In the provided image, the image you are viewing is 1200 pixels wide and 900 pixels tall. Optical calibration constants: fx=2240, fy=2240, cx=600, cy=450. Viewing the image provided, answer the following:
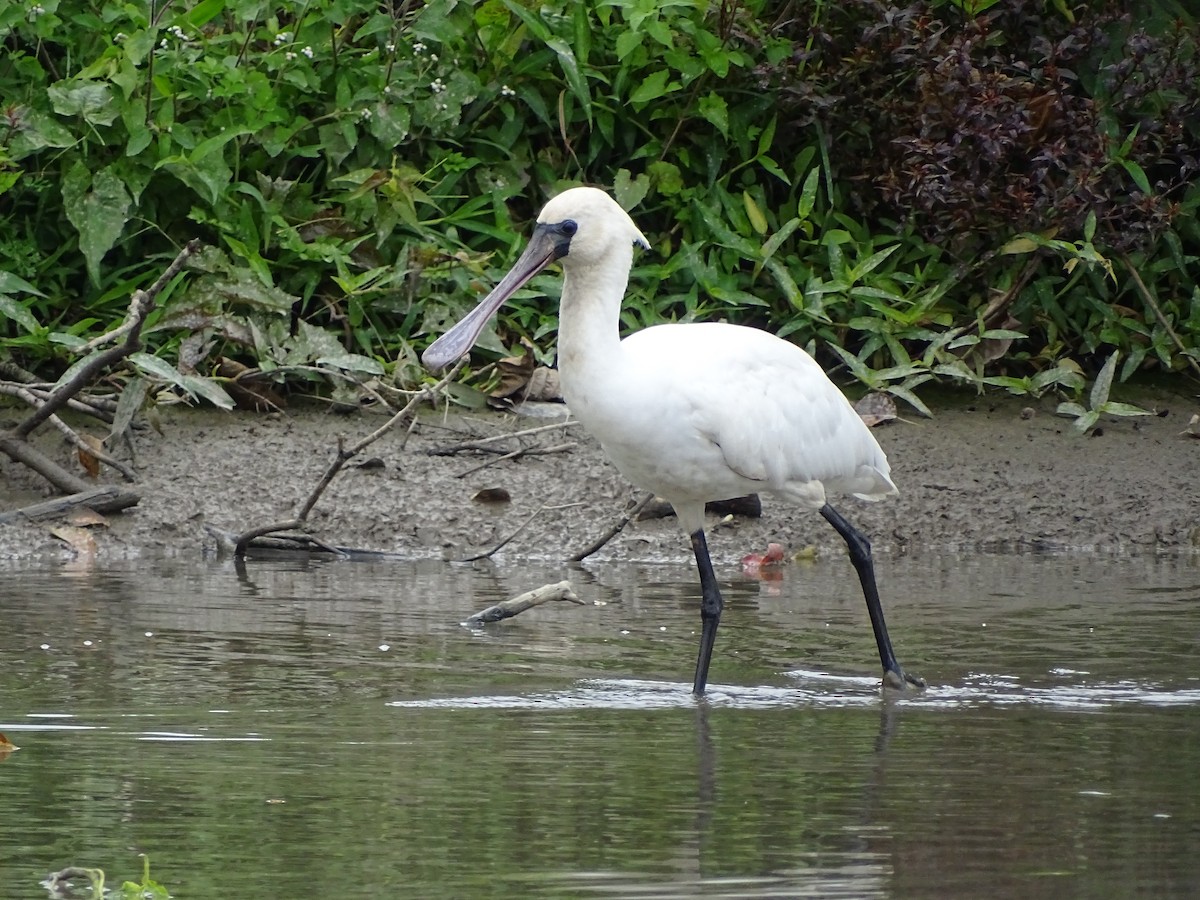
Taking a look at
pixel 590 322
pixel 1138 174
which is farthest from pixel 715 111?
pixel 590 322

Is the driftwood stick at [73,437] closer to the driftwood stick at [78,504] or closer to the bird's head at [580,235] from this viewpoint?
the driftwood stick at [78,504]

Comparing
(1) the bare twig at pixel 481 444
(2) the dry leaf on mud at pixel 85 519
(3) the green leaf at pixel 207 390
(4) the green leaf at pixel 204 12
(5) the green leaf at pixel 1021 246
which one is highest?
(4) the green leaf at pixel 204 12

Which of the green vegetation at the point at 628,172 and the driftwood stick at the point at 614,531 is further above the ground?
the green vegetation at the point at 628,172

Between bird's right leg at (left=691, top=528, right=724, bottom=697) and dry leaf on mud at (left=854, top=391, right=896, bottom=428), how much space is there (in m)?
2.84

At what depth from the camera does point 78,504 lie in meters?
8.45

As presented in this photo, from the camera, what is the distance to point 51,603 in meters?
7.13

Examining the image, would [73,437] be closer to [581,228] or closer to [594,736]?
[581,228]

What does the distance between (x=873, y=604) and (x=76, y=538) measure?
10.9 feet

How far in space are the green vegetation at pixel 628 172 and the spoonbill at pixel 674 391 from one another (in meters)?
3.02

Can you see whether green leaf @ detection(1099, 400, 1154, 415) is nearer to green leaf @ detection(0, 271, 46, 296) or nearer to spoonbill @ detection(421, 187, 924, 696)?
spoonbill @ detection(421, 187, 924, 696)

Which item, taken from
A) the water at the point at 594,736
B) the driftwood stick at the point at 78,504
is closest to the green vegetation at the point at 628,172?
the driftwood stick at the point at 78,504

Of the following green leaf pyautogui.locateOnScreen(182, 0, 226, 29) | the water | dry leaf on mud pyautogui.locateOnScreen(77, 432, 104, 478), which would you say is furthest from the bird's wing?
green leaf pyautogui.locateOnScreen(182, 0, 226, 29)

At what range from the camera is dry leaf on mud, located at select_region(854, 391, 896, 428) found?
9438 mm

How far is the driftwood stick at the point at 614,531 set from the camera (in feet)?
26.8
